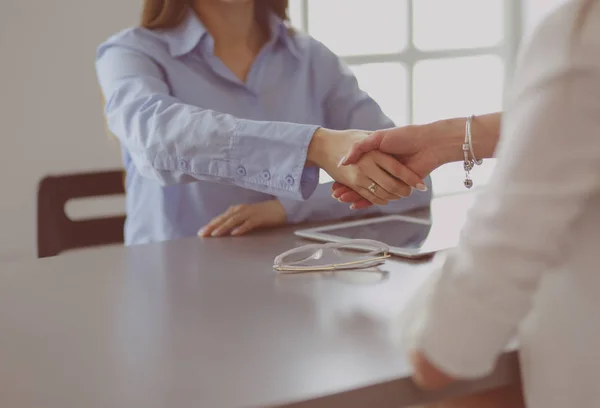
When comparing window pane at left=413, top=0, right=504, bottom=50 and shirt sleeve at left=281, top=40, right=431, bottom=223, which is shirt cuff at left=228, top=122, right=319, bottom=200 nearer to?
shirt sleeve at left=281, top=40, right=431, bottom=223

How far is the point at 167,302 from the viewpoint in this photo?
98cm

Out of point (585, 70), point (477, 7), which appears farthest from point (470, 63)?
point (585, 70)

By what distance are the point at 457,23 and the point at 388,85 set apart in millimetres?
450

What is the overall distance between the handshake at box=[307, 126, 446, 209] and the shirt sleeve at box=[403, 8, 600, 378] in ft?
1.99

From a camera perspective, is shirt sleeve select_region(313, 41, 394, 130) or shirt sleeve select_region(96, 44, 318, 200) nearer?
shirt sleeve select_region(96, 44, 318, 200)

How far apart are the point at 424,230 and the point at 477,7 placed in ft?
7.77

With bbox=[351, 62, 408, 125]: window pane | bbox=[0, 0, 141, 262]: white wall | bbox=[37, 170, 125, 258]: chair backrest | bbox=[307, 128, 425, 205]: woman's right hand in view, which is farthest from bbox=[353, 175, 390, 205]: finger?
bbox=[351, 62, 408, 125]: window pane

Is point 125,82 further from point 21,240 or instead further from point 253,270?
point 21,240

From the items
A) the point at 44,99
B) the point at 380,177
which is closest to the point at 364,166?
the point at 380,177

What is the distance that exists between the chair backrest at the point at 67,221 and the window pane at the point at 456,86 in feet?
5.55

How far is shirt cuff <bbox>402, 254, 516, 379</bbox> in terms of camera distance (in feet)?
2.06

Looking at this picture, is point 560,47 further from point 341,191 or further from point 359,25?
point 359,25

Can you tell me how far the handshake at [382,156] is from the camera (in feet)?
4.10

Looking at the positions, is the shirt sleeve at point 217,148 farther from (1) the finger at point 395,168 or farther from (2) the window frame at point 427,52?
(2) the window frame at point 427,52
